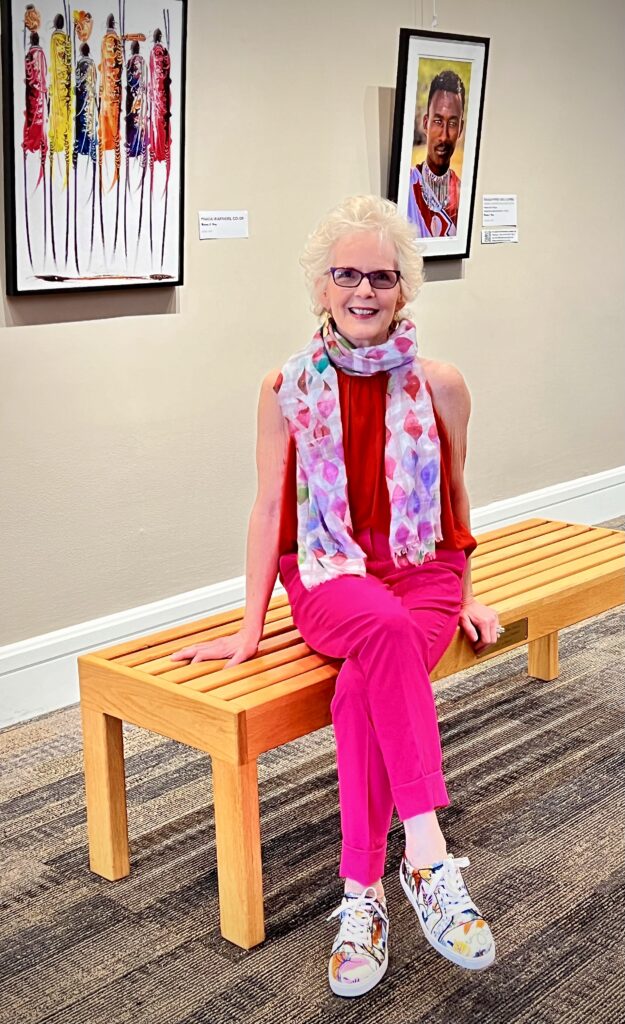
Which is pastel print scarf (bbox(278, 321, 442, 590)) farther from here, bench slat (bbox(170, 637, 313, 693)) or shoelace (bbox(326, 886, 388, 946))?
shoelace (bbox(326, 886, 388, 946))

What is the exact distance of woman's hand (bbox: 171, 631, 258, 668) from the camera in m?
2.73

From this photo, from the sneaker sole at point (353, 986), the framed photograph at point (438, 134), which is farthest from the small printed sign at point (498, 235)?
the sneaker sole at point (353, 986)

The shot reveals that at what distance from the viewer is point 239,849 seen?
245 centimetres

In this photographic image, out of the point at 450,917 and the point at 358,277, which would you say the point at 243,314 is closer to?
the point at 358,277

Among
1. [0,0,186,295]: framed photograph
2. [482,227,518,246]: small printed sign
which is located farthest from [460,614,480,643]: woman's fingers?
[482,227,518,246]: small printed sign

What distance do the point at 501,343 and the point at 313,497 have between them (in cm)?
281

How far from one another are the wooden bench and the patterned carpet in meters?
0.14

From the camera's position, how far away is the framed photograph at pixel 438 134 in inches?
178

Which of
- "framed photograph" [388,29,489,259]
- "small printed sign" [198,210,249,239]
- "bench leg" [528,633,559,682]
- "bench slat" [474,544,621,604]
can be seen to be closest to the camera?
"bench slat" [474,544,621,604]

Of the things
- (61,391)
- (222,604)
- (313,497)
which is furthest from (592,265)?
(313,497)

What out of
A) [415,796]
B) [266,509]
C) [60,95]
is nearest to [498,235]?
[60,95]

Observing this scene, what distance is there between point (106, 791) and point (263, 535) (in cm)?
66

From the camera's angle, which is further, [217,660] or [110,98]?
[110,98]

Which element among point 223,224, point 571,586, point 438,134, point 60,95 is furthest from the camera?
point 438,134
